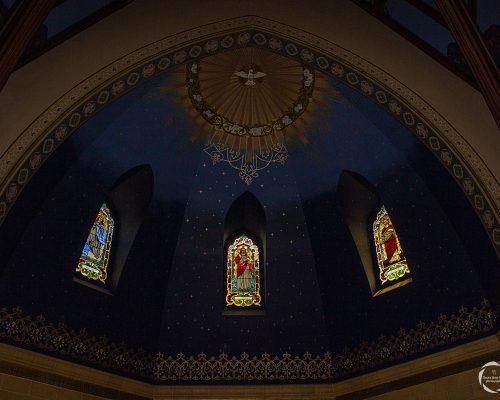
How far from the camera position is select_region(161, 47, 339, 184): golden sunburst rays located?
1129 cm

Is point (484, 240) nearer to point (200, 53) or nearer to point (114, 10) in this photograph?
point (200, 53)

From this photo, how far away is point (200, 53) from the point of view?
9.80 metres

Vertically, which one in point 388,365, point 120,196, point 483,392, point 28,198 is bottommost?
point 483,392

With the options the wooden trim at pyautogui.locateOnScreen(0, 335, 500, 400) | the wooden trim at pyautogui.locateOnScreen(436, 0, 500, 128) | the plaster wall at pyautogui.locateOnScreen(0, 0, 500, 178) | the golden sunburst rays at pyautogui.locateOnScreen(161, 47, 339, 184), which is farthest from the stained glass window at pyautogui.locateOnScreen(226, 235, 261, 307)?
the wooden trim at pyautogui.locateOnScreen(436, 0, 500, 128)

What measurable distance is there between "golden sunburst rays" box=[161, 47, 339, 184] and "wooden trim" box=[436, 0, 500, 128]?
397 centimetres

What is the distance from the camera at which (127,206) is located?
39.3 ft

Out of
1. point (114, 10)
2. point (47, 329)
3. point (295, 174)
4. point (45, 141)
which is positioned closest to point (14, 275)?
point (47, 329)

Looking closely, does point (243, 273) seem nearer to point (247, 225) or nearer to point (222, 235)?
point (222, 235)

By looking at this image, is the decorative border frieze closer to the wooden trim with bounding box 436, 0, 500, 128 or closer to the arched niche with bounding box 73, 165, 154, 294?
the arched niche with bounding box 73, 165, 154, 294

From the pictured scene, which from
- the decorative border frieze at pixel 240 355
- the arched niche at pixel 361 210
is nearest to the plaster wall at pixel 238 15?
the decorative border frieze at pixel 240 355

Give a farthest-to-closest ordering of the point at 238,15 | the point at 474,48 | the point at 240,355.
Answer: the point at 240,355
the point at 238,15
the point at 474,48

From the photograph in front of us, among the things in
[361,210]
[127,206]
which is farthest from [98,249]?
[361,210]

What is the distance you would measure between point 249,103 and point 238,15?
261 centimetres

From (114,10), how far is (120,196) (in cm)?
380
